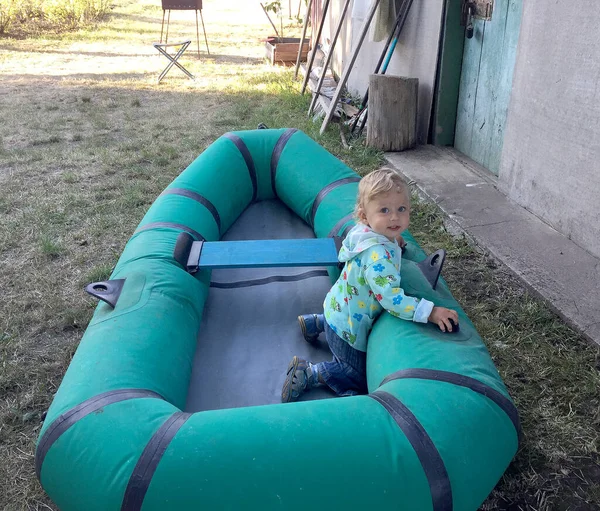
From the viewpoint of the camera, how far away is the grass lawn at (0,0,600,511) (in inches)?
85.9

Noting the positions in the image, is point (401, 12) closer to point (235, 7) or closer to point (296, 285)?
point (296, 285)

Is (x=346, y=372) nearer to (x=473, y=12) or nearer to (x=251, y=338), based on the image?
(x=251, y=338)

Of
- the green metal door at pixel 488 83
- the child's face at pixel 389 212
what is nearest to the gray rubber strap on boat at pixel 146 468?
the child's face at pixel 389 212

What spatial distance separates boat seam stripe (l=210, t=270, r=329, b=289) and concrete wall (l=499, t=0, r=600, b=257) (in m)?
1.56

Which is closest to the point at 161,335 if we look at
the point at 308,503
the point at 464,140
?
the point at 308,503

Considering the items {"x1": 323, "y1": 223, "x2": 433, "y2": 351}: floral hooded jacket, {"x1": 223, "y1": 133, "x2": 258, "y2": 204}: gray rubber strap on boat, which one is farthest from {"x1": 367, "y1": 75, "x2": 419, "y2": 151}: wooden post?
{"x1": 323, "y1": 223, "x2": 433, "y2": 351}: floral hooded jacket

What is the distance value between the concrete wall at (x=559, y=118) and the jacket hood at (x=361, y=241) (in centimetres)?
174

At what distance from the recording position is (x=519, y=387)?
8.07ft

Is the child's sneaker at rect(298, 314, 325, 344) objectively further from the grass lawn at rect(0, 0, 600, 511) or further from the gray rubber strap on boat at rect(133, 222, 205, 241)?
the grass lawn at rect(0, 0, 600, 511)

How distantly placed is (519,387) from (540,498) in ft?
1.85

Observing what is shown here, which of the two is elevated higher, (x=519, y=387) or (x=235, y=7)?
(x=235, y=7)

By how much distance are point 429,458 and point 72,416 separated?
104cm

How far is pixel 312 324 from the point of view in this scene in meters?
2.55

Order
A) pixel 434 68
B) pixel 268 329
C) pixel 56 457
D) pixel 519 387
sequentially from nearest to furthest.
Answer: pixel 56 457 → pixel 519 387 → pixel 268 329 → pixel 434 68
